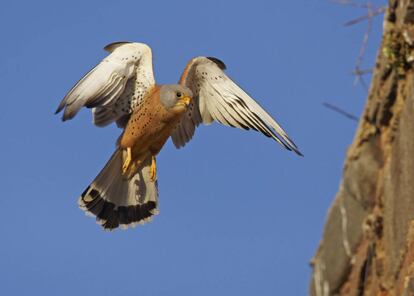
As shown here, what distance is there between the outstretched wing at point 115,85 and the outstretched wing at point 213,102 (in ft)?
1.23

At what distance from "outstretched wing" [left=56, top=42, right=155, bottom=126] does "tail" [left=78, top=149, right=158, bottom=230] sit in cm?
71

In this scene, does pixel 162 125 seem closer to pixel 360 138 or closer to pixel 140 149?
pixel 140 149

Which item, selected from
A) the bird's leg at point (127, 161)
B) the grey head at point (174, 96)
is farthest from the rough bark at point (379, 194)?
the bird's leg at point (127, 161)

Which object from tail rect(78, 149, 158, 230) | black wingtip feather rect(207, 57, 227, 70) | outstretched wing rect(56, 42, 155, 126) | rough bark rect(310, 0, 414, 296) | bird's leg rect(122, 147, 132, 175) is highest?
black wingtip feather rect(207, 57, 227, 70)

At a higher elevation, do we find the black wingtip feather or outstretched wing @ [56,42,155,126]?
the black wingtip feather

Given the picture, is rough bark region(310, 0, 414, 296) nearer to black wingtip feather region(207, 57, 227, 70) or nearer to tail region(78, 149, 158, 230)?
black wingtip feather region(207, 57, 227, 70)

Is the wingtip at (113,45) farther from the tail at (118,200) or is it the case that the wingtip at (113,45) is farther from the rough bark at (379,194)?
the rough bark at (379,194)

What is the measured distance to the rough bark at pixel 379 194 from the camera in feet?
11.3

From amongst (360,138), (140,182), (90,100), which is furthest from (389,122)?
(140,182)

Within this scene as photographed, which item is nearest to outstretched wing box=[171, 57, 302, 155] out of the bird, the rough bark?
the bird

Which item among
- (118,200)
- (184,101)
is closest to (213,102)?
(184,101)

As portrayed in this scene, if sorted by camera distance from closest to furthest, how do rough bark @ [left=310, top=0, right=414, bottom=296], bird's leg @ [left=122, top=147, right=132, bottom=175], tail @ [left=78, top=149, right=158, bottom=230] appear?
rough bark @ [left=310, top=0, right=414, bottom=296] → bird's leg @ [left=122, top=147, right=132, bottom=175] → tail @ [left=78, top=149, right=158, bottom=230]

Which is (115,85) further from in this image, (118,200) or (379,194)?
(379,194)

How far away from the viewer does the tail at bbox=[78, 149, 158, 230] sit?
326 inches
